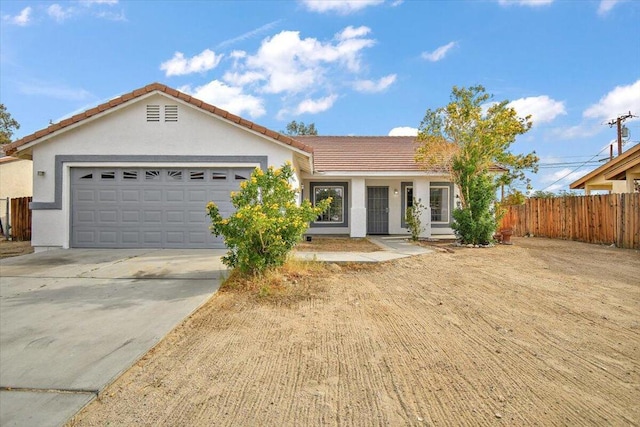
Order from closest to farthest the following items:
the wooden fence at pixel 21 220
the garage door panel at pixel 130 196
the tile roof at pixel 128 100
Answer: the tile roof at pixel 128 100, the garage door panel at pixel 130 196, the wooden fence at pixel 21 220

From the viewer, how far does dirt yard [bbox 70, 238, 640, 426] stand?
2.58 m

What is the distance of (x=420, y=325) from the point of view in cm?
450

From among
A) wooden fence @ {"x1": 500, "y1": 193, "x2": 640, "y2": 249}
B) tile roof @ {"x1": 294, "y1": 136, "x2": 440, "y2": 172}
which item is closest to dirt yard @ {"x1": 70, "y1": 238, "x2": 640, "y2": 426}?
wooden fence @ {"x1": 500, "y1": 193, "x2": 640, "y2": 249}

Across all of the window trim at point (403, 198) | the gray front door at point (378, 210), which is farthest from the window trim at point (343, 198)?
the window trim at point (403, 198)

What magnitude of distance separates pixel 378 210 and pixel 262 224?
1238 cm

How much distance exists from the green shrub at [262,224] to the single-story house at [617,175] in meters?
14.6

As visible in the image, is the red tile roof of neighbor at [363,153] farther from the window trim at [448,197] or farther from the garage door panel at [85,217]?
the garage door panel at [85,217]

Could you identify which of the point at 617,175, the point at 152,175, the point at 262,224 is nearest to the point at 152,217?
the point at 152,175

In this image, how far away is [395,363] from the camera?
3389 millimetres

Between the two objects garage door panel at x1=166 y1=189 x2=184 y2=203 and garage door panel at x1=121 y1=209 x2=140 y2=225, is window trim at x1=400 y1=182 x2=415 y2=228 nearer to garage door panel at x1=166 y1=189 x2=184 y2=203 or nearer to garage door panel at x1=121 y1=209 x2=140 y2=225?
garage door panel at x1=166 y1=189 x2=184 y2=203

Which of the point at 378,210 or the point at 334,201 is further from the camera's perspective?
the point at 378,210

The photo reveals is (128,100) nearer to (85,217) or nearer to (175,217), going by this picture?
(175,217)

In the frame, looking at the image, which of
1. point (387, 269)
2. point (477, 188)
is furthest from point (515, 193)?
point (387, 269)

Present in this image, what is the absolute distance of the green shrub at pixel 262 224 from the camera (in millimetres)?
6184
